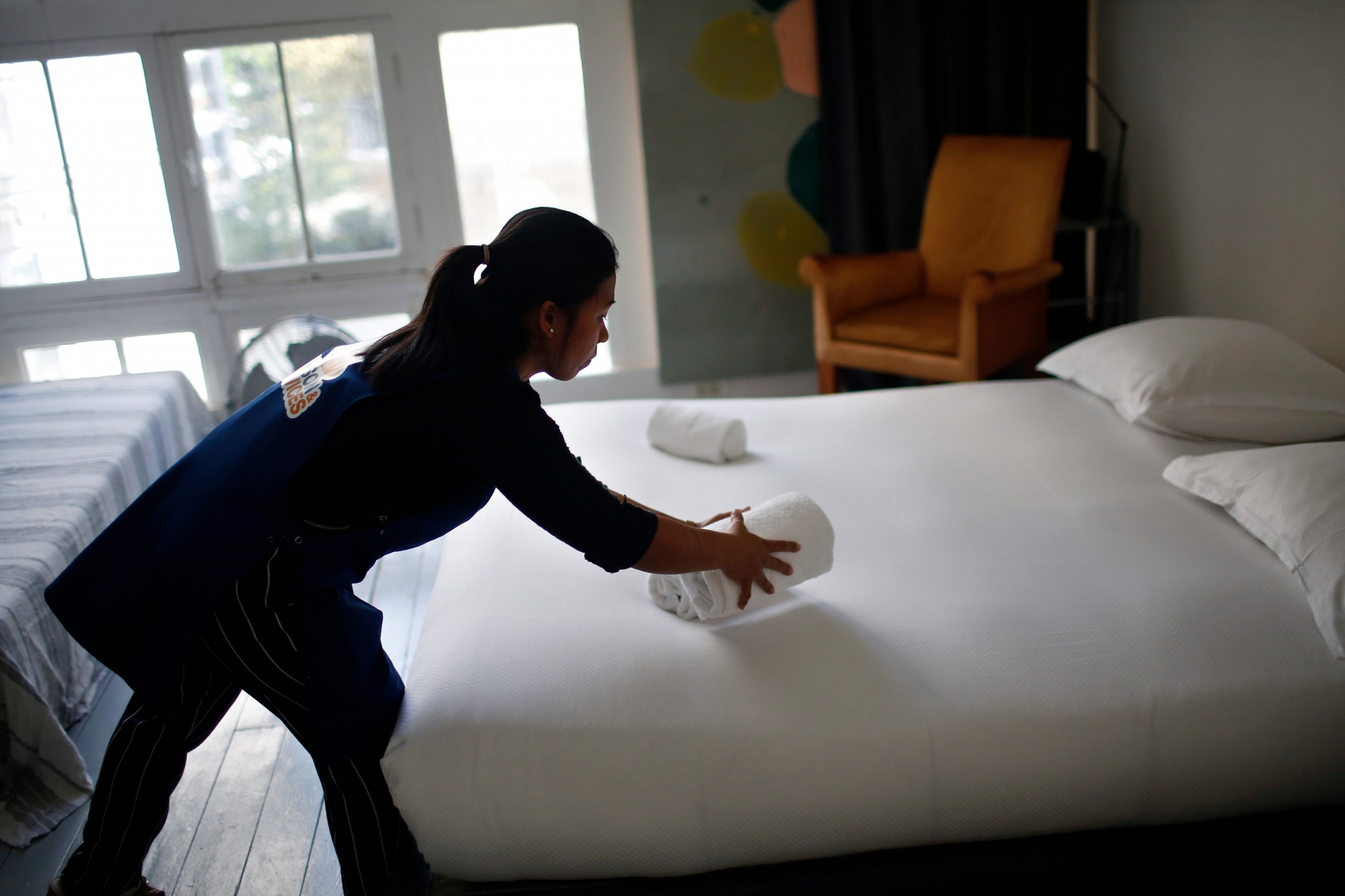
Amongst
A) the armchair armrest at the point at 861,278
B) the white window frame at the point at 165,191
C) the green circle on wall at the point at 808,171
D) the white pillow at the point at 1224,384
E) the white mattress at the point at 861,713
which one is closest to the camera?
the white mattress at the point at 861,713

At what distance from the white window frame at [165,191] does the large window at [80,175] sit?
0.02 m

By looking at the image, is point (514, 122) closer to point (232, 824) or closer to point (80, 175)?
point (80, 175)

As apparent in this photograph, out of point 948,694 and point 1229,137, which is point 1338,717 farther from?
point 1229,137

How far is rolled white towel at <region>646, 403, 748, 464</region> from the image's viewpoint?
2.27 metres

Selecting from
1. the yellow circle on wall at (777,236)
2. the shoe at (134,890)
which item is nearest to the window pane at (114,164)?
the yellow circle on wall at (777,236)

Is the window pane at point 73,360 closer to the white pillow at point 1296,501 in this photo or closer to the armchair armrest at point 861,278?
the armchair armrest at point 861,278

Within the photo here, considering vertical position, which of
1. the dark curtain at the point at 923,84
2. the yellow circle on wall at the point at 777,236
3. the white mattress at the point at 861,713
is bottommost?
the white mattress at the point at 861,713

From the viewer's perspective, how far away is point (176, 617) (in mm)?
1371

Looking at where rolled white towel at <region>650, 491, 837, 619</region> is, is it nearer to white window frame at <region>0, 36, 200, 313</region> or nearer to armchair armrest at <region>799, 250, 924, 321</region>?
armchair armrest at <region>799, 250, 924, 321</region>

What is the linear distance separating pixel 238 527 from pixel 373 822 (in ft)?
1.45

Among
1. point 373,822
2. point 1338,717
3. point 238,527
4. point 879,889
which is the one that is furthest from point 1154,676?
point 238,527

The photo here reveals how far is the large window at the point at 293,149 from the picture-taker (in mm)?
3738

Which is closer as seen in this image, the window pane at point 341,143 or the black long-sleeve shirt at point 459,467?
the black long-sleeve shirt at point 459,467

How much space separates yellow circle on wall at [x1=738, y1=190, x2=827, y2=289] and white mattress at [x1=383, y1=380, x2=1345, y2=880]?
2431 millimetres
